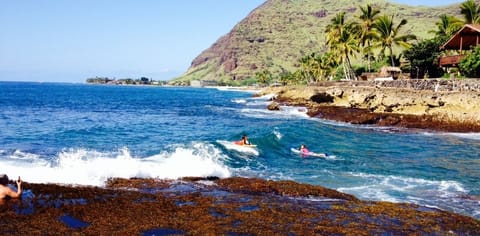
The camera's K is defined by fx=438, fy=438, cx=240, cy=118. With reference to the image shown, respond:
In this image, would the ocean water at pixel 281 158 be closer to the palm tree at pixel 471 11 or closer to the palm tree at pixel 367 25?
the palm tree at pixel 471 11

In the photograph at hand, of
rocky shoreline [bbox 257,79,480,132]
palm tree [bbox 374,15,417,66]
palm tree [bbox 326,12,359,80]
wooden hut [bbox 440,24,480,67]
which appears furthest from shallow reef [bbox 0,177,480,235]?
palm tree [bbox 326,12,359,80]

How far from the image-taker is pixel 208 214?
464 inches

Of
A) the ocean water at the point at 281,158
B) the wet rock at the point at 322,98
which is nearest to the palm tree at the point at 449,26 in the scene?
the wet rock at the point at 322,98

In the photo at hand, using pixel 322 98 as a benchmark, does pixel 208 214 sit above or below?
below

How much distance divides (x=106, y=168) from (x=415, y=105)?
34193 mm

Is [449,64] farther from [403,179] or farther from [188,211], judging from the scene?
[188,211]

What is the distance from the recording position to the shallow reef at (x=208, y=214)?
10602 millimetres

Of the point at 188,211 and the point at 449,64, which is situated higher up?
the point at 449,64

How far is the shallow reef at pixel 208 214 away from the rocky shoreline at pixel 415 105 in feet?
87.4

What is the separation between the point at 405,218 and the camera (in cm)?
1212

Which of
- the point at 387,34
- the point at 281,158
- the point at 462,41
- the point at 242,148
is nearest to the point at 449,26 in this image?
the point at 387,34

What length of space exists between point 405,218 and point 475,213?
331 centimetres

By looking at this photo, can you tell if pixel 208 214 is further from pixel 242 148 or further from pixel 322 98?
pixel 322 98

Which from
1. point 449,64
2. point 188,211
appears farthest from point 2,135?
point 449,64
